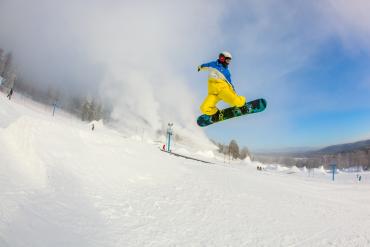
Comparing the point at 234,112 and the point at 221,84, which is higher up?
the point at 221,84

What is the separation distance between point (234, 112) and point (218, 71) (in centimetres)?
153

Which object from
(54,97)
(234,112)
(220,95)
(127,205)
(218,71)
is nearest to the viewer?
(218,71)

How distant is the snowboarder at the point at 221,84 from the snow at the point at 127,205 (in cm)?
447

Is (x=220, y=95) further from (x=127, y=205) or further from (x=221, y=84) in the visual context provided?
(x=127, y=205)

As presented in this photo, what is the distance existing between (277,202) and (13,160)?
39.7ft

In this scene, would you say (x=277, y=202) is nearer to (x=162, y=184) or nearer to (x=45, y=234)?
(x=162, y=184)

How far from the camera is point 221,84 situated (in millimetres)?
7773

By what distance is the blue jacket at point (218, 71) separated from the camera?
300 inches

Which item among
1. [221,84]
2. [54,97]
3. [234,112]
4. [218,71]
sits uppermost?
[54,97]

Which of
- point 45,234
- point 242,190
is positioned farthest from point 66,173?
point 242,190

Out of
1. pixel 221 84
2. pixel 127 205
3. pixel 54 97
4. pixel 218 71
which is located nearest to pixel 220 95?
pixel 221 84

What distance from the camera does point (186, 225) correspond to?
10602mm

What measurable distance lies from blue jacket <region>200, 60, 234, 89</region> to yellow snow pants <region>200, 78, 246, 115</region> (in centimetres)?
10

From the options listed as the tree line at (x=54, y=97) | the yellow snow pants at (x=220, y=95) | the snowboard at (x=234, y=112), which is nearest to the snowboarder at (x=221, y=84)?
the yellow snow pants at (x=220, y=95)
